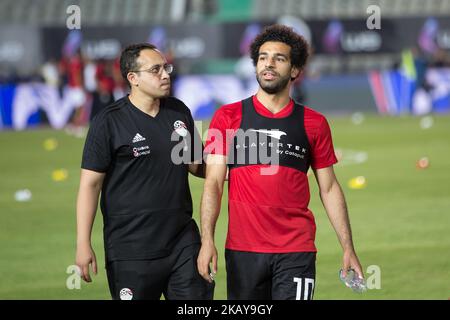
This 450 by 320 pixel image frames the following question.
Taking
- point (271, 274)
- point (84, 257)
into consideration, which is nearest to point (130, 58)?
point (84, 257)

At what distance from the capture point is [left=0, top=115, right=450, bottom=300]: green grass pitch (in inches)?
393

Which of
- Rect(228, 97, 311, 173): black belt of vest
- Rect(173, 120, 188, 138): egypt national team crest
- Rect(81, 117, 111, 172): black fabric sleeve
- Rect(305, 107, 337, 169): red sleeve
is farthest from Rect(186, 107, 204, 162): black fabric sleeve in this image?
Rect(305, 107, 337, 169): red sleeve

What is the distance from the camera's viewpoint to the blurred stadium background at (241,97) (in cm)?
1126

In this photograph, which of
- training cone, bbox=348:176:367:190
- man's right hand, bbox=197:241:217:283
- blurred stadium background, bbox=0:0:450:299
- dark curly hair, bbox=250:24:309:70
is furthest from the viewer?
training cone, bbox=348:176:367:190

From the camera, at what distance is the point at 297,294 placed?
21.0 ft

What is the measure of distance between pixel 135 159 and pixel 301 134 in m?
1.09

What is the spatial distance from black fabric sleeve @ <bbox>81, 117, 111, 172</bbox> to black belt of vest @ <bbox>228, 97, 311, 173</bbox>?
31.5 inches

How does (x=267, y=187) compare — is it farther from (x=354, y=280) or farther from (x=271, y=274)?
(x=354, y=280)

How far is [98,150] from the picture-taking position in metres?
6.70

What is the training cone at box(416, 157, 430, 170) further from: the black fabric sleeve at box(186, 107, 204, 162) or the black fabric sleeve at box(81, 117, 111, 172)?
the black fabric sleeve at box(81, 117, 111, 172)

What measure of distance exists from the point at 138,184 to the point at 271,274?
1.05m
